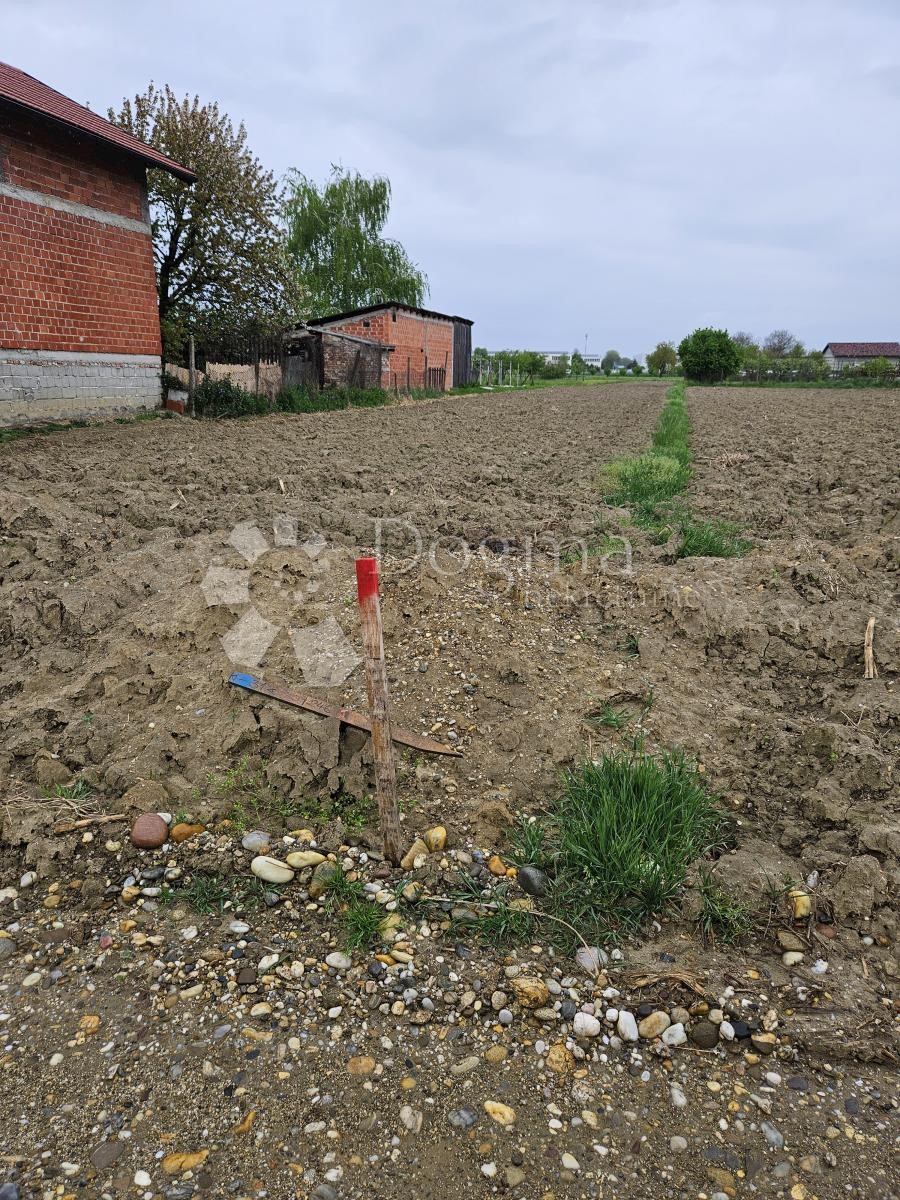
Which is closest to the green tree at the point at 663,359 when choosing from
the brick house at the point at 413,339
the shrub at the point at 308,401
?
the brick house at the point at 413,339

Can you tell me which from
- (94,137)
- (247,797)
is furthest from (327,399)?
(247,797)

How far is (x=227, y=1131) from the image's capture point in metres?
2.25

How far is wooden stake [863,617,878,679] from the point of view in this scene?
4.79m

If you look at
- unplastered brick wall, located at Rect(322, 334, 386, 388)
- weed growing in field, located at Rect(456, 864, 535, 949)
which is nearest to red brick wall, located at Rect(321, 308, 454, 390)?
unplastered brick wall, located at Rect(322, 334, 386, 388)

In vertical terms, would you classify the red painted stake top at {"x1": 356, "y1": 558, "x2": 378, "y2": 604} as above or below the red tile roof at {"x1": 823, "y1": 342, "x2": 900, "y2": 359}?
below

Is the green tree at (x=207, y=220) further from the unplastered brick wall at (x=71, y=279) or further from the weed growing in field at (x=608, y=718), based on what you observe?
the weed growing in field at (x=608, y=718)

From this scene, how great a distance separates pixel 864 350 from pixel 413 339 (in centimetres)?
8821

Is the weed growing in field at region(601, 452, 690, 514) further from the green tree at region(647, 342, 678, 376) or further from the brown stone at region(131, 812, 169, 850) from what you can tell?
the green tree at region(647, 342, 678, 376)

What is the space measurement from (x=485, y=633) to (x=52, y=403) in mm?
12517

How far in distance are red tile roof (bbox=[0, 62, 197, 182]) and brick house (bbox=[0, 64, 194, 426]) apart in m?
0.03

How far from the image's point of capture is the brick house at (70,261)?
42.8 feet

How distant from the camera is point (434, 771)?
12.8 ft

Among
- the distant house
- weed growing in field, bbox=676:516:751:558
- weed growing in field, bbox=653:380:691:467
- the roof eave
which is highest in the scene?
the distant house

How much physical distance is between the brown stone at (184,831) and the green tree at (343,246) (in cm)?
3761
